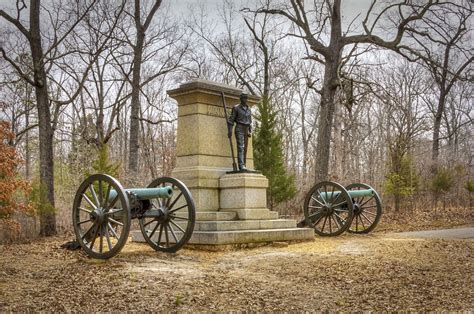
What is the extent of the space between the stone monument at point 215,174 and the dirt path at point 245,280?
1.28m

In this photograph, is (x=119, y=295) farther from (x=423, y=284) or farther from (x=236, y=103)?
(x=236, y=103)

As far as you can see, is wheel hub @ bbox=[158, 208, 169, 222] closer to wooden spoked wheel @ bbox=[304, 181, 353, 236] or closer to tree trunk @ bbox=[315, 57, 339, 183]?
wooden spoked wheel @ bbox=[304, 181, 353, 236]

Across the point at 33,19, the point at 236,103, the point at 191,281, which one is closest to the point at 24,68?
the point at 33,19

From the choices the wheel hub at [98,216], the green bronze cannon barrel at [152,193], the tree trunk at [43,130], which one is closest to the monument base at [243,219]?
the green bronze cannon barrel at [152,193]

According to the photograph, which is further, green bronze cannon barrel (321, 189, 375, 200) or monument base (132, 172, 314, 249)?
green bronze cannon barrel (321, 189, 375, 200)

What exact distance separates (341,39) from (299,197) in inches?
295

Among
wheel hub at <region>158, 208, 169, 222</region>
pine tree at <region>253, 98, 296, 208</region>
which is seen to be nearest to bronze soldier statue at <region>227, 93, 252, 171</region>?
wheel hub at <region>158, 208, 169, 222</region>

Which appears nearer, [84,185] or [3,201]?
[84,185]

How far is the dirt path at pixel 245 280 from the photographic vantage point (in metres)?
5.89

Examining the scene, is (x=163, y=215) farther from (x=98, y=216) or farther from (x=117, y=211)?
(x=98, y=216)

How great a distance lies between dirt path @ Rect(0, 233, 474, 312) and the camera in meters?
5.89

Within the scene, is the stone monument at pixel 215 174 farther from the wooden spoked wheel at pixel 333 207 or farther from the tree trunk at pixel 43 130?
the tree trunk at pixel 43 130

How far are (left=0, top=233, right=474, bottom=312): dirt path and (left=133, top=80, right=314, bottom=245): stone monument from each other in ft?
4.19

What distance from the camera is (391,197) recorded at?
27.7m
